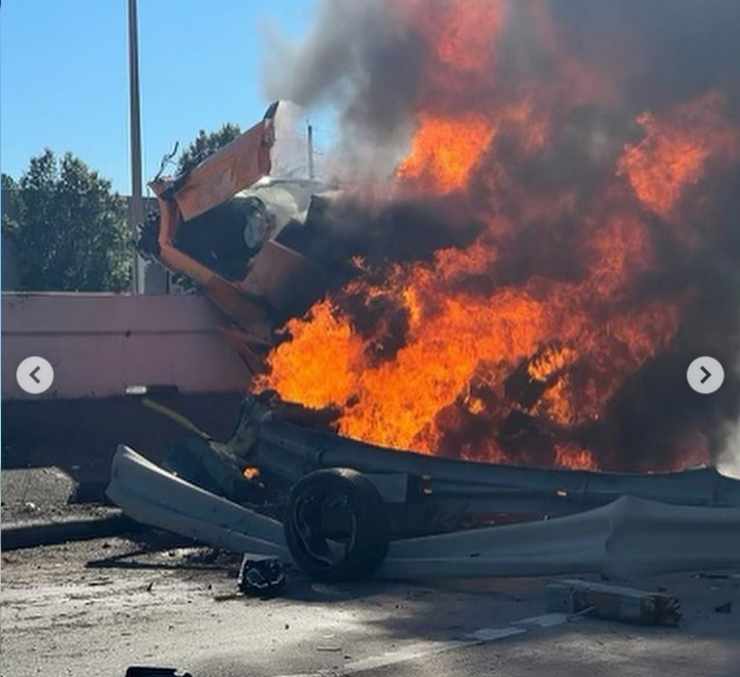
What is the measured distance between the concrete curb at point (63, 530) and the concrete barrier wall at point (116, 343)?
5299 millimetres

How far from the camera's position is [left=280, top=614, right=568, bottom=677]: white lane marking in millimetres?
6995

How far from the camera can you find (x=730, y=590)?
28.9ft

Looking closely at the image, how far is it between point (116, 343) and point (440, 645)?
11564mm

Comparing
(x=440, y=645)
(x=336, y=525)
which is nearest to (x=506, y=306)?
(x=336, y=525)

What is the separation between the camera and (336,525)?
984 centimetres

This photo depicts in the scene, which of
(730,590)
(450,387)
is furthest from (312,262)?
(730,590)

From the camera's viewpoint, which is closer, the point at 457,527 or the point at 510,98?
the point at 457,527

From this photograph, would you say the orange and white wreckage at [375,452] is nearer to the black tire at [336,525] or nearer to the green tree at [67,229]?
the black tire at [336,525]

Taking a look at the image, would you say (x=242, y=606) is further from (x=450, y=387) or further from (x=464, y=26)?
(x=464, y=26)

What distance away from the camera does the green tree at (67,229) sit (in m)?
47.2

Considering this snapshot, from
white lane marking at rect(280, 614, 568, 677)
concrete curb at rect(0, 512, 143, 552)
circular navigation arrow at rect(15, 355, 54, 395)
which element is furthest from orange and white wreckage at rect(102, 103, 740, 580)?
circular navigation arrow at rect(15, 355, 54, 395)

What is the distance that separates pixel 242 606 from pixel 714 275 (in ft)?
17.9

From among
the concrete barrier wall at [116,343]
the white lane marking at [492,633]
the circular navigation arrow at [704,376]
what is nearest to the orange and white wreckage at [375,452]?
the circular navigation arrow at [704,376]

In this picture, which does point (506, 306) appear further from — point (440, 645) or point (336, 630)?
point (440, 645)
